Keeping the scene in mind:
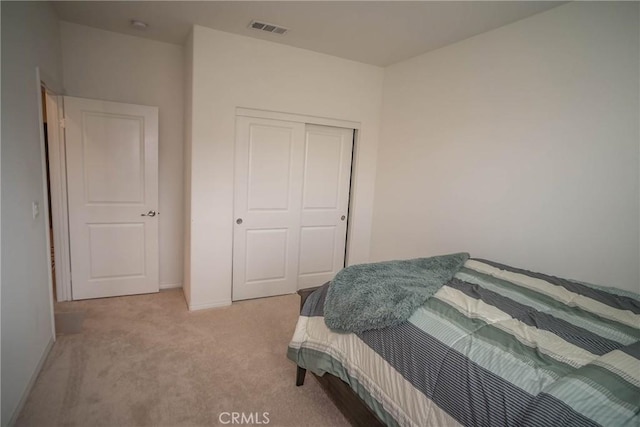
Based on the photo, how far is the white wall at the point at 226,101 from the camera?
9.74 feet

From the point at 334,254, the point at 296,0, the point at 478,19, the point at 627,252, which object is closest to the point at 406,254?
the point at 334,254

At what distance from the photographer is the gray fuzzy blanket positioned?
1571 mm

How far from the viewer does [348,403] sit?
173cm

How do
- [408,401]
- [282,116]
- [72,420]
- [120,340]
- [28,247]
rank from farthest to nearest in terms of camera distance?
[282,116] → [120,340] → [28,247] → [72,420] → [408,401]

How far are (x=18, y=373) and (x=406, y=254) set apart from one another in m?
3.09

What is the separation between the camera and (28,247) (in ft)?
6.64

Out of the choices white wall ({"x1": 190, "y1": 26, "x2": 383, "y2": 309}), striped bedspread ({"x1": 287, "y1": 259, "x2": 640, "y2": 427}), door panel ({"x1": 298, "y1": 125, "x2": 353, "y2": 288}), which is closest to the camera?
striped bedspread ({"x1": 287, "y1": 259, "x2": 640, "y2": 427})

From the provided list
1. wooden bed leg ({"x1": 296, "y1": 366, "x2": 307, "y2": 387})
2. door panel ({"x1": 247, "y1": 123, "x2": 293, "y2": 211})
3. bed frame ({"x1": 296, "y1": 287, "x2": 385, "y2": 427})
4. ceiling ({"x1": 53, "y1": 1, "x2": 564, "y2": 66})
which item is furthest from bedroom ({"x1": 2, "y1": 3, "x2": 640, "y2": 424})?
bed frame ({"x1": 296, "y1": 287, "x2": 385, "y2": 427})

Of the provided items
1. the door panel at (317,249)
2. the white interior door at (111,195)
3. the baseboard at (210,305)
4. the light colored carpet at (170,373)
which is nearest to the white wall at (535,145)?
the door panel at (317,249)

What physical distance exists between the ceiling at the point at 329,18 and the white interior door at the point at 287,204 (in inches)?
33.9

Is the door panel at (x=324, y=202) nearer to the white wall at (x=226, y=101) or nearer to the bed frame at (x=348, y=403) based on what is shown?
the white wall at (x=226, y=101)

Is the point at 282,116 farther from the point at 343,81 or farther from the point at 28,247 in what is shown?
the point at 28,247

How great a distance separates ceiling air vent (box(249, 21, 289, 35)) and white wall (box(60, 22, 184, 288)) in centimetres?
104

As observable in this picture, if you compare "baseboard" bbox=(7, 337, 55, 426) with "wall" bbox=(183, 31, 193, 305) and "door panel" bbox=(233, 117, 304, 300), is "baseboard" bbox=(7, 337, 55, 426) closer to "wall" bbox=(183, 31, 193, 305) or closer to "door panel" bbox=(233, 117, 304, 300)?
"wall" bbox=(183, 31, 193, 305)
